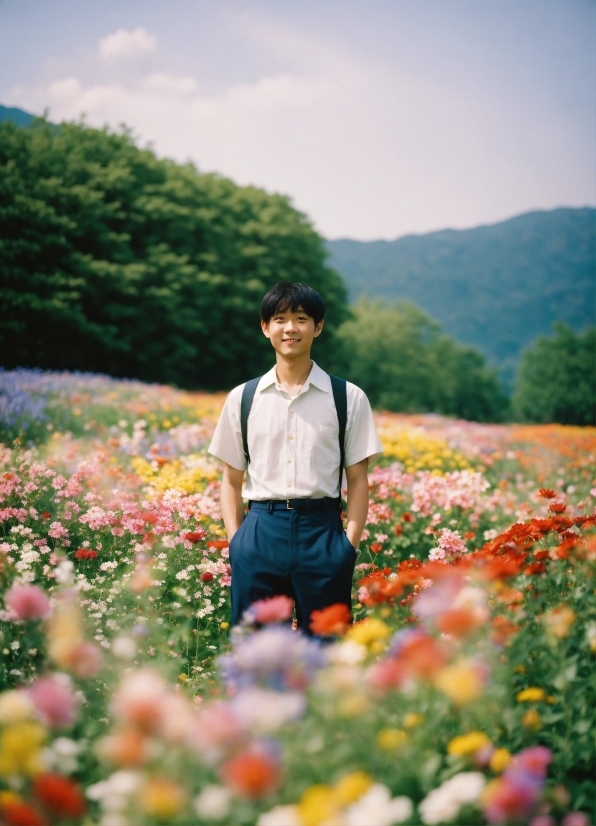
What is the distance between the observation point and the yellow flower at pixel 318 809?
1.25 meters

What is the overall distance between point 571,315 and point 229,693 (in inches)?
5560

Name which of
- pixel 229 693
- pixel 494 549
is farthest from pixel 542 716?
pixel 229 693

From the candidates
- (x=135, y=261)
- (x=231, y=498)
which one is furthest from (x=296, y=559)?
(x=135, y=261)

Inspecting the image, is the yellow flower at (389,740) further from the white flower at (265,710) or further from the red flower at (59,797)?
the red flower at (59,797)

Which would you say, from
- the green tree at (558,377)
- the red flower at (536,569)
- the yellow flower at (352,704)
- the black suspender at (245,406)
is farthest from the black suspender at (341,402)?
the green tree at (558,377)

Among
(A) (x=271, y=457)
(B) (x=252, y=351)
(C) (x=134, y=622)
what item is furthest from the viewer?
(B) (x=252, y=351)

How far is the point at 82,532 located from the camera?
403cm

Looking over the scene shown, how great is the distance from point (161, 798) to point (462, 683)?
2.22ft

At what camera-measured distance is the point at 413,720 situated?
5.36 ft

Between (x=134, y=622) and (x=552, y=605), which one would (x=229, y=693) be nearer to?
(x=134, y=622)

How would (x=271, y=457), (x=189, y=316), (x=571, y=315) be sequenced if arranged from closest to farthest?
(x=271, y=457), (x=189, y=316), (x=571, y=315)

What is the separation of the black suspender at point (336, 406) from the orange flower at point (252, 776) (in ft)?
5.47

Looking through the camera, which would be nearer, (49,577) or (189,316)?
(49,577)

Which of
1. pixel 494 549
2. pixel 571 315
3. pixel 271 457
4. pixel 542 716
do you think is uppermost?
pixel 571 315
